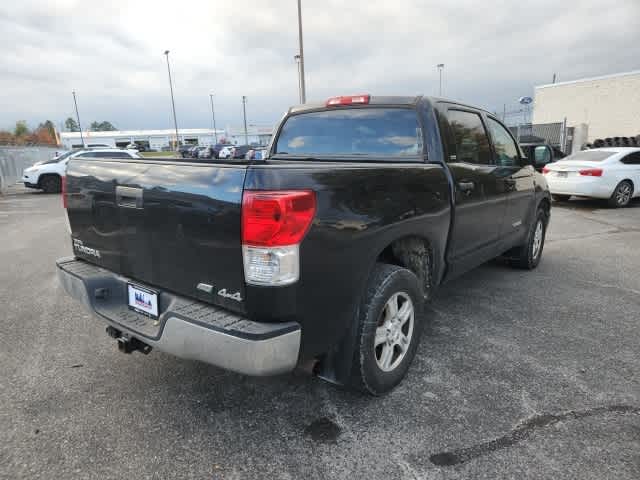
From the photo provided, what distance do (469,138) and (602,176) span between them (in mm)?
8765

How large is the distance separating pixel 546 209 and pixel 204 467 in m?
5.22

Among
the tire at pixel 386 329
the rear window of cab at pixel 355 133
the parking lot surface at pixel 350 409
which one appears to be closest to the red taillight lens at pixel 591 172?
the parking lot surface at pixel 350 409

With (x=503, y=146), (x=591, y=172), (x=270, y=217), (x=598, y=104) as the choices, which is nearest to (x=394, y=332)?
(x=270, y=217)

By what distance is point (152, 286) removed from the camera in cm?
247

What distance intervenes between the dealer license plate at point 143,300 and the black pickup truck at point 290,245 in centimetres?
1

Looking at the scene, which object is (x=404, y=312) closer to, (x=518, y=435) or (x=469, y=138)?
(x=518, y=435)

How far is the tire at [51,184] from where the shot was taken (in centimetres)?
1678

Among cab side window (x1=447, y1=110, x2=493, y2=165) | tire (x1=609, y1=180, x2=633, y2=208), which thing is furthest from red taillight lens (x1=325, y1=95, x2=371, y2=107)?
tire (x1=609, y1=180, x2=633, y2=208)

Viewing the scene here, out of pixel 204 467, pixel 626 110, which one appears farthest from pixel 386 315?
pixel 626 110

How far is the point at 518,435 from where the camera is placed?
2.37 meters

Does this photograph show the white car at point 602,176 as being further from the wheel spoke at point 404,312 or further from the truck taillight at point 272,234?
the truck taillight at point 272,234

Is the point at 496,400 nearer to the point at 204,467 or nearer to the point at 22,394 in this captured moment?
the point at 204,467

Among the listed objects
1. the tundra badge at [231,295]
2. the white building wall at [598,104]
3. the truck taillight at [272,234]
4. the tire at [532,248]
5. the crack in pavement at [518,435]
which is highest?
the white building wall at [598,104]

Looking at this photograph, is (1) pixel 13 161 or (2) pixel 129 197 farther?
(1) pixel 13 161
